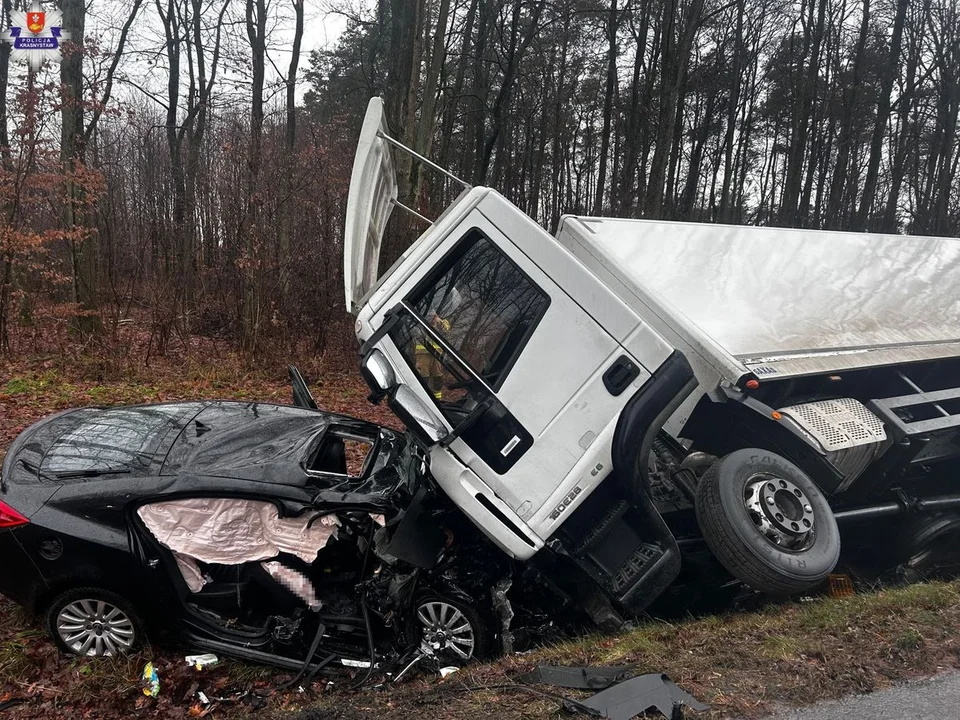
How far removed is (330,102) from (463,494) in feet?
60.1

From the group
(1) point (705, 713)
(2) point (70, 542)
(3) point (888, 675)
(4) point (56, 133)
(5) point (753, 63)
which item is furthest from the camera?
(5) point (753, 63)

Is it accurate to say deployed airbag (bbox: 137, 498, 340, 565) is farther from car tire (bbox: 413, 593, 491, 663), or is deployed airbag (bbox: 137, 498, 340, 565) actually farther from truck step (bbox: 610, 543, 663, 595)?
truck step (bbox: 610, 543, 663, 595)

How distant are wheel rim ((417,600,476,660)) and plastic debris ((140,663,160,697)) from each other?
1428mm

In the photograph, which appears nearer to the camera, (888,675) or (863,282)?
(888,675)

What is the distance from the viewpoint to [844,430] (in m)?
3.96

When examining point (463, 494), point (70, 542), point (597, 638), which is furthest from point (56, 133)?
point (597, 638)

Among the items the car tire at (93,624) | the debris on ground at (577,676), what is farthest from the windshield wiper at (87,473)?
the debris on ground at (577,676)

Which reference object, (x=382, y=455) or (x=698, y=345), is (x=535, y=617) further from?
(x=698, y=345)

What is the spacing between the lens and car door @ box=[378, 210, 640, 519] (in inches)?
136

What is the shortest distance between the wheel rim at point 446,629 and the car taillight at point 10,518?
219 cm

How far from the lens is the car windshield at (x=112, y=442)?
365 centimetres

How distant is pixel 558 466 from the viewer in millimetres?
3449

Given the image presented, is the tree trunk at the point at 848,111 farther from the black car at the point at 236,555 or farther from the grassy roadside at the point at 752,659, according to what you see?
the black car at the point at 236,555

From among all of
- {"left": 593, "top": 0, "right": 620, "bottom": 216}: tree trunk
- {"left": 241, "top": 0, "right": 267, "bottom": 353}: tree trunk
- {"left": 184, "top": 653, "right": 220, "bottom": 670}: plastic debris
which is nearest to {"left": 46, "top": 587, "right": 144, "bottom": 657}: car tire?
{"left": 184, "top": 653, "right": 220, "bottom": 670}: plastic debris
